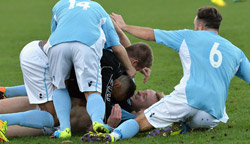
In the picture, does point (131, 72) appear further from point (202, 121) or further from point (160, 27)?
point (160, 27)

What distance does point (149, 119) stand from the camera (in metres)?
5.92

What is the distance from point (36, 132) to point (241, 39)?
36.7 ft

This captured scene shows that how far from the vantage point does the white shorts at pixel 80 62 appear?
583cm

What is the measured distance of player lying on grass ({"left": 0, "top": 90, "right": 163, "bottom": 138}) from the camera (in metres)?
6.14

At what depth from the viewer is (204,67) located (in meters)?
5.80

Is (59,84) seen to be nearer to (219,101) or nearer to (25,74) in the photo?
(25,74)

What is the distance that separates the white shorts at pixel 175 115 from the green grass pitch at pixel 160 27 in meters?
0.16

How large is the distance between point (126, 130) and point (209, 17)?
5.72ft

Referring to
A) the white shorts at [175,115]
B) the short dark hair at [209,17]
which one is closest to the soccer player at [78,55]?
the white shorts at [175,115]

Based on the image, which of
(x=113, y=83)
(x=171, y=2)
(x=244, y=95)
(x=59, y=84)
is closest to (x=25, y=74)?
(x=59, y=84)

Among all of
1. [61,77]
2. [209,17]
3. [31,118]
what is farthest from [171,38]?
[31,118]

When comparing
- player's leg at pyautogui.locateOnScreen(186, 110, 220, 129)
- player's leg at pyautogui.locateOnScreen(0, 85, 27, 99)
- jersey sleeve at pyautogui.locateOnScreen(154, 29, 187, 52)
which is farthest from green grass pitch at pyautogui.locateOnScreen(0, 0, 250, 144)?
player's leg at pyautogui.locateOnScreen(0, 85, 27, 99)

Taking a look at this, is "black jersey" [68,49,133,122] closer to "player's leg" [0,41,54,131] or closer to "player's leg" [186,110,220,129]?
"player's leg" [0,41,54,131]

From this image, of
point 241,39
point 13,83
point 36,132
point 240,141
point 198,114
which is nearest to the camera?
point 240,141
